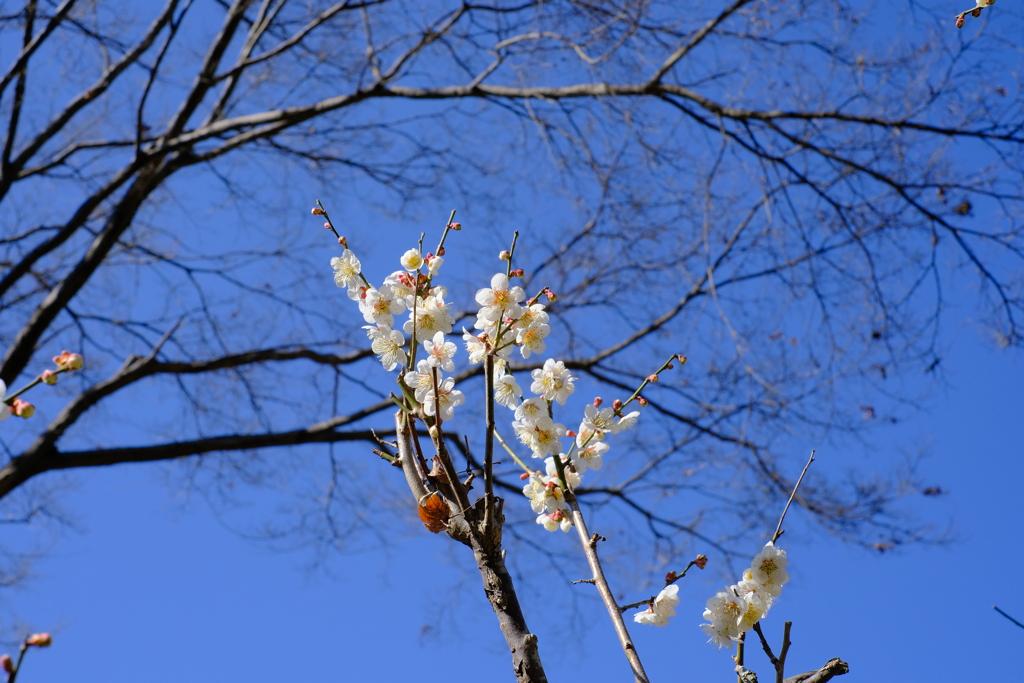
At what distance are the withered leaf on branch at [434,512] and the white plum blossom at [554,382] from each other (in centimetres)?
27

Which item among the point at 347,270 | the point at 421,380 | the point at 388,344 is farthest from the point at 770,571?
the point at 347,270

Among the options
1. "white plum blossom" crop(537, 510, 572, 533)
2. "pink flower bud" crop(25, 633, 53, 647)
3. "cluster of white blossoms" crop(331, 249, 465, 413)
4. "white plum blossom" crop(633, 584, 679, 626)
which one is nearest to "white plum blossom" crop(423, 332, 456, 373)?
"cluster of white blossoms" crop(331, 249, 465, 413)

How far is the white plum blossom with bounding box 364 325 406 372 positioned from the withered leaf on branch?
0.26 m

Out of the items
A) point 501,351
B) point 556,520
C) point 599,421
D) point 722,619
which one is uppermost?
point 501,351

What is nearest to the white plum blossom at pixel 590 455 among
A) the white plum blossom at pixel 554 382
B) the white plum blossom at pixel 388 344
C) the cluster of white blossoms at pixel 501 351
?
the cluster of white blossoms at pixel 501 351

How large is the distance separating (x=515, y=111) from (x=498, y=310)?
3.39 m

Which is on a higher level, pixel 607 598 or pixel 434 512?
pixel 434 512

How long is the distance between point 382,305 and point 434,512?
0.38 metres

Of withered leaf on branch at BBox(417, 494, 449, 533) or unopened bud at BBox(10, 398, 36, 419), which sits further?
withered leaf on branch at BBox(417, 494, 449, 533)

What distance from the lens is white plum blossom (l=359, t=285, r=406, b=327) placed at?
136cm

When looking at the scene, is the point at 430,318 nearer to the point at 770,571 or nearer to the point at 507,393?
the point at 507,393

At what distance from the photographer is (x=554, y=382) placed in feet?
4.54

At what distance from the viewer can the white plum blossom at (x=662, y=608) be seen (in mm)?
1311

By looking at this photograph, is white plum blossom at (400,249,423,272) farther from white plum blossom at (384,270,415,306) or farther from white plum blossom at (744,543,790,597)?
white plum blossom at (744,543,790,597)
